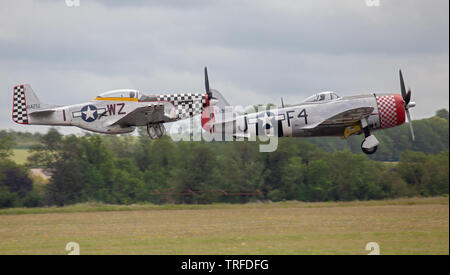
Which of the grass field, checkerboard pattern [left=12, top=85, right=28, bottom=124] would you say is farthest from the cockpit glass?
the grass field

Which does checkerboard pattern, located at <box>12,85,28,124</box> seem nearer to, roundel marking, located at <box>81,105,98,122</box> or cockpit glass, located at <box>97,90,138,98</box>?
roundel marking, located at <box>81,105,98,122</box>

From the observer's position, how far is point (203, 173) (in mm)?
51938

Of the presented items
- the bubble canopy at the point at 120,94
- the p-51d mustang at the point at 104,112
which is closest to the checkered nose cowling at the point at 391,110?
the p-51d mustang at the point at 104,112

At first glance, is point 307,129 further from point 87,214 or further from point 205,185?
point 205,185

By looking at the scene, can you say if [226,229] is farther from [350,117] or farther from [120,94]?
[120,94]

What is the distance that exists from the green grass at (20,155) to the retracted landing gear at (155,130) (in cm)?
2949

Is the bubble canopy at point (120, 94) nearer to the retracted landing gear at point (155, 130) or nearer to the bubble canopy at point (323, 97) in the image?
the retracted landing gear at point (155, 130)

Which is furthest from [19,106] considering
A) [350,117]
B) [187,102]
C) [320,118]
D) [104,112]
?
[350,117]

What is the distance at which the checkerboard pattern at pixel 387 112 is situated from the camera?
20.3m

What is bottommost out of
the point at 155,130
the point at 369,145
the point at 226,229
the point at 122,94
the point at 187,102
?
the point at 226,229

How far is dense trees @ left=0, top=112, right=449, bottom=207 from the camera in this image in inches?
1879

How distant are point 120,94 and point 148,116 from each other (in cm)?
126

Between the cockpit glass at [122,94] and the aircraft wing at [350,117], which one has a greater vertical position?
the cockpit glass at [122,94]

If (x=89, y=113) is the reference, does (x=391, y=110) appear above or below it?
below
